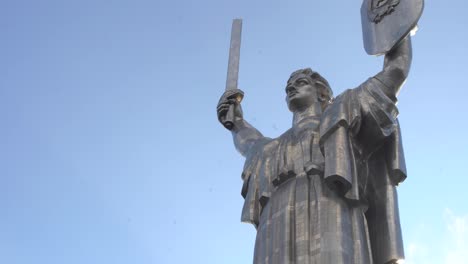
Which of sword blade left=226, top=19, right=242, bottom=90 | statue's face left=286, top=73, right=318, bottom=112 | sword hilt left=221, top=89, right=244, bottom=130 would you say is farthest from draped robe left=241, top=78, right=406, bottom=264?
sword blade left=226, top=19, right=242, bottom=90

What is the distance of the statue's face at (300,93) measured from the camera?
535 inches

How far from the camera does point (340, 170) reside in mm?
11297

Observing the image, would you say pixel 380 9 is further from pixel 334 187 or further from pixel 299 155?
pixel 334 187

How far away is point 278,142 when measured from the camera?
13.0m

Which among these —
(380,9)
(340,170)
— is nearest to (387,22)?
(380,9)

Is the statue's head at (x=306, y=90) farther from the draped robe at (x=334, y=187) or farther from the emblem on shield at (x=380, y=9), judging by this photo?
the emblem on shield at (x=380, y=9)

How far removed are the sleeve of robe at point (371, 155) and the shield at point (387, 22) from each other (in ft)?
2.19

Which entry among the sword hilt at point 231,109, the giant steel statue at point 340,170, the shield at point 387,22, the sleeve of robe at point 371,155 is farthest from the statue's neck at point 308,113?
the sword hilt at point 231,109

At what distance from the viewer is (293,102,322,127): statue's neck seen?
1340 centimetres

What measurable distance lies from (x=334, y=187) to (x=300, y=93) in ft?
8.38

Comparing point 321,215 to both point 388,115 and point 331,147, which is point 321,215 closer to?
point 331,147

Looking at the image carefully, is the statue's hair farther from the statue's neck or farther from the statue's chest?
the statue's chest

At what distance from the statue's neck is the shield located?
1.31 metres

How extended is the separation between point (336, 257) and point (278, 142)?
294cm
